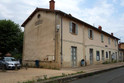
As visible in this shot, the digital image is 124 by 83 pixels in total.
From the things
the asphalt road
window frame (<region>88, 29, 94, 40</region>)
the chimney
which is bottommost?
the asphalt road

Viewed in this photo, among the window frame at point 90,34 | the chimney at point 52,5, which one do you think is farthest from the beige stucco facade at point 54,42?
the chimney at point 52,5

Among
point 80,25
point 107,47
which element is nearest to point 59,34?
point 80,25

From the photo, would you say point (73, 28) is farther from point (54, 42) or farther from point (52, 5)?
point (52, 5)

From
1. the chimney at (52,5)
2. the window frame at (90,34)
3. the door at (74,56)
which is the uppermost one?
the chimney at (52,5)

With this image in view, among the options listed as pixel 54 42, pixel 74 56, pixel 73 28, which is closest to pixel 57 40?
pixel 54 42

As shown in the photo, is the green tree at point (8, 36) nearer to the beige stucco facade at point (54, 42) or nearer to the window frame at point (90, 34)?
the beige stucco facade at point (54, 42)

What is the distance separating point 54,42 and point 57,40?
46cm

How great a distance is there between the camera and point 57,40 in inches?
568

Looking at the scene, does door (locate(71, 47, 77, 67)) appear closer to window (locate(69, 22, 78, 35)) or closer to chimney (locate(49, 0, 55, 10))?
window (locate(69, 22, 78, 35))

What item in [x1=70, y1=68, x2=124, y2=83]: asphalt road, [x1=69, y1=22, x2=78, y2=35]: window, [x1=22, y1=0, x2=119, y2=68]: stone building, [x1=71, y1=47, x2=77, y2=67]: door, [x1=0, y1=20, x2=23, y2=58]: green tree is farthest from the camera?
[x1=0, y1=20, x2=23, y2=58]: green tree

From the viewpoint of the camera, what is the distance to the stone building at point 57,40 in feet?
48.0

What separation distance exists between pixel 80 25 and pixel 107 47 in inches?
422

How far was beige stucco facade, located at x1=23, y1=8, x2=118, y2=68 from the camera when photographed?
1451 cm

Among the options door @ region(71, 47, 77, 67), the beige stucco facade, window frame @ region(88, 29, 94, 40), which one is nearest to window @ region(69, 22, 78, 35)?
the beige stucco facade
